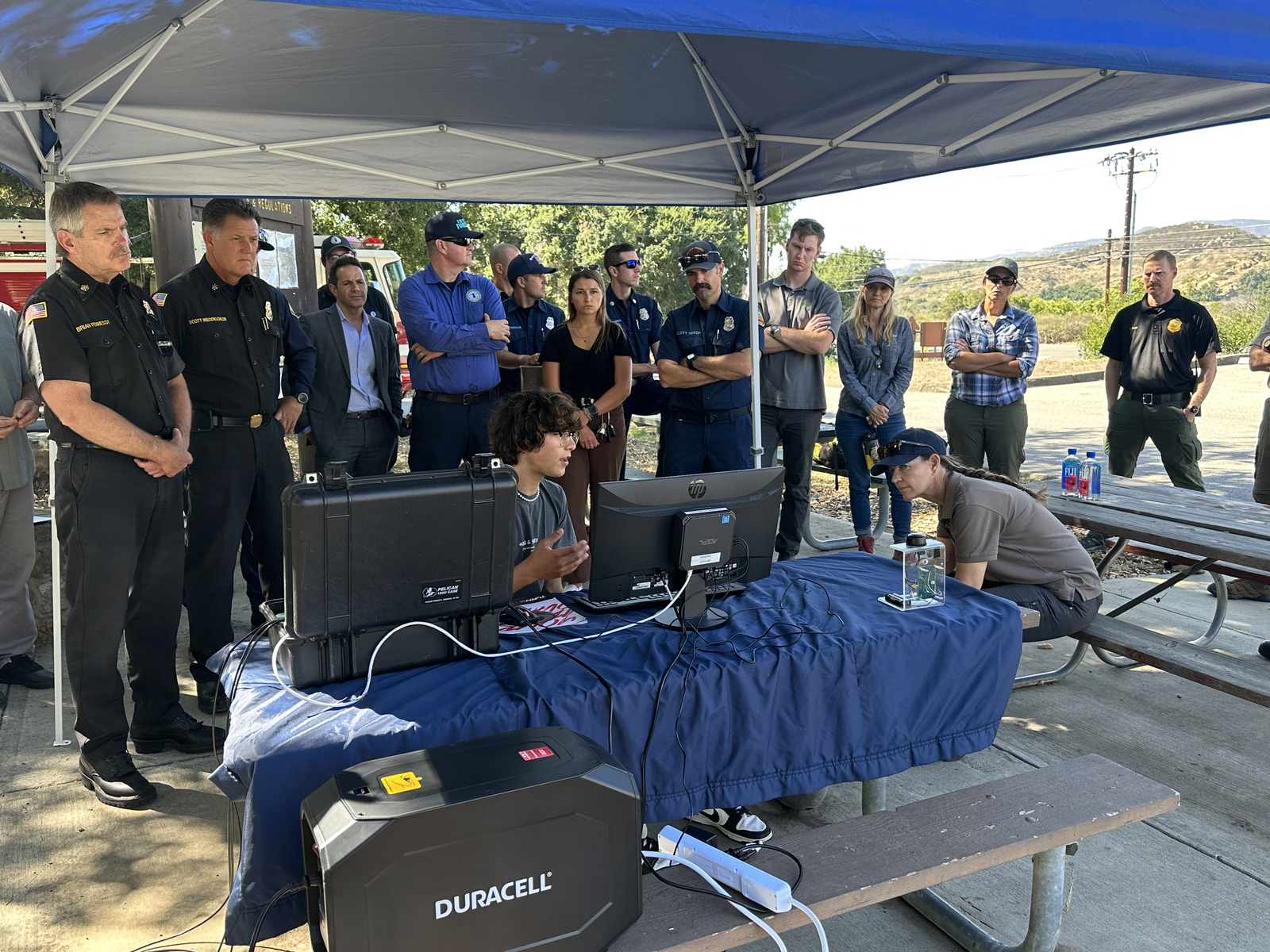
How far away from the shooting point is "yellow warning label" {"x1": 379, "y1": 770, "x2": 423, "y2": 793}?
4.50 feet

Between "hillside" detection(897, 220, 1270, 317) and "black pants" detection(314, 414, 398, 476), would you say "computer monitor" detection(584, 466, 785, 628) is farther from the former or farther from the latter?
"hillside" detection(897, 220, 1270, 317)

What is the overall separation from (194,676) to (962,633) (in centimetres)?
303

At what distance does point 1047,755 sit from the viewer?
3.26 m

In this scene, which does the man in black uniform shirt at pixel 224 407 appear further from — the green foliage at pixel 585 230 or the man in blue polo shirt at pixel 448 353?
the green foliage at pixel 585 230

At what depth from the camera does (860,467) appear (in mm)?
5594

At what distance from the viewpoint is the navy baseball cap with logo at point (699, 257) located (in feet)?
15.8

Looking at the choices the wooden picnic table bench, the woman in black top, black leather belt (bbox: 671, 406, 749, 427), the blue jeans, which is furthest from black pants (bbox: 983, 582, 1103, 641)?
the woman in black top

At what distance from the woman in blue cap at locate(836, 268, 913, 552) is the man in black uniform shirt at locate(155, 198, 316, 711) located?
3.18 meters

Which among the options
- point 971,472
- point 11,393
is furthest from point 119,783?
point 971,472

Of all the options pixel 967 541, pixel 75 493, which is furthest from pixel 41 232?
pixel 967 541

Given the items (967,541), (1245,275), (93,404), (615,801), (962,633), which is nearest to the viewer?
(615,801)

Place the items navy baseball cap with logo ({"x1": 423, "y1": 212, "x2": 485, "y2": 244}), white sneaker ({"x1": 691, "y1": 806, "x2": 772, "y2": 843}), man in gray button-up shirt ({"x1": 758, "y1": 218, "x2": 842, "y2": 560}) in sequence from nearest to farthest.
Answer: white sneaker ({"x1": 691, "y1": 806, "x2": 772, "y2": 843})
navy baseball cap with logo ({"x1": 423, "y1": 212, "x2": 485, "y2": 244})
man in gray button-up shirt ({"x1": 758, "y1": 218, "x2": 842, "y2": 560})

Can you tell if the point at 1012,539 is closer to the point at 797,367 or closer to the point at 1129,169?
the point at 797,367

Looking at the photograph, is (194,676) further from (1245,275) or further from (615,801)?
(1245,275)
